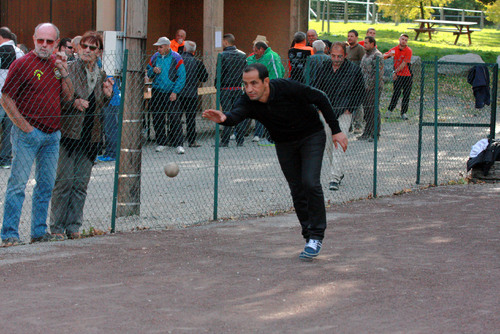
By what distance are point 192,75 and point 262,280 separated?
8128mm

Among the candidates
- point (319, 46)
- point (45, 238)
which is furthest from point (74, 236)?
point (319, 46)

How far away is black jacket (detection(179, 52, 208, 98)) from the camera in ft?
44.9

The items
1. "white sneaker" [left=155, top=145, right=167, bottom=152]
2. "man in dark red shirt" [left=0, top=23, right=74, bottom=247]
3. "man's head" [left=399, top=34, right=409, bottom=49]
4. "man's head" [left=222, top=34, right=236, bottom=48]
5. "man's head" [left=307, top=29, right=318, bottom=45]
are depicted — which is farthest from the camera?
"man's head" [left=399, top=34, right=409, bottom=49]

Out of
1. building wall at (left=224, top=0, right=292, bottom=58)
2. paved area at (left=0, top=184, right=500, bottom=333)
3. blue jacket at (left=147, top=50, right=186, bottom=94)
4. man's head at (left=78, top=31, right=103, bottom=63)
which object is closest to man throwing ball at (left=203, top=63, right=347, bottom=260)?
paved area at (left=0, top=184, right=500, bottom=333)

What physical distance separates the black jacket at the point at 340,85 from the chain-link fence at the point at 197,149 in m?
0.03

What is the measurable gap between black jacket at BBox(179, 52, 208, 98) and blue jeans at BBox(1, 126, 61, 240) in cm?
623

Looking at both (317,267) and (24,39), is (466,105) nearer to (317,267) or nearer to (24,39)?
(317,267)

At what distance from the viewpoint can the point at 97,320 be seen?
5219mm

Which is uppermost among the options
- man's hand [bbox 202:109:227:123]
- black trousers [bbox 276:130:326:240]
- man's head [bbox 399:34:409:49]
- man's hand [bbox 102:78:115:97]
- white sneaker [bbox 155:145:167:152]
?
man's head [bbox 399:34:409:49]

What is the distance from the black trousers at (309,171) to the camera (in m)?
6.89

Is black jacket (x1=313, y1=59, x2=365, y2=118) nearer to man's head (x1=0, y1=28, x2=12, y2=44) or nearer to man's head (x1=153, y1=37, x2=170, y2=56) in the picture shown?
man's head (x1=153, y1=37, x2=170, y2=56)

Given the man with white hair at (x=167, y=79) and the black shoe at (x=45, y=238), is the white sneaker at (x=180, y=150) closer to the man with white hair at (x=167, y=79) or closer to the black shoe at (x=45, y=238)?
the man with white hair at (x=167, y=79)

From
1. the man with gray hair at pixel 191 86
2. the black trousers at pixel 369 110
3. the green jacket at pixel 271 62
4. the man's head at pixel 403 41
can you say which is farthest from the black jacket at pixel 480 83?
the man's head at pixel 403 41

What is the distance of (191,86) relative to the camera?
45.1ft
